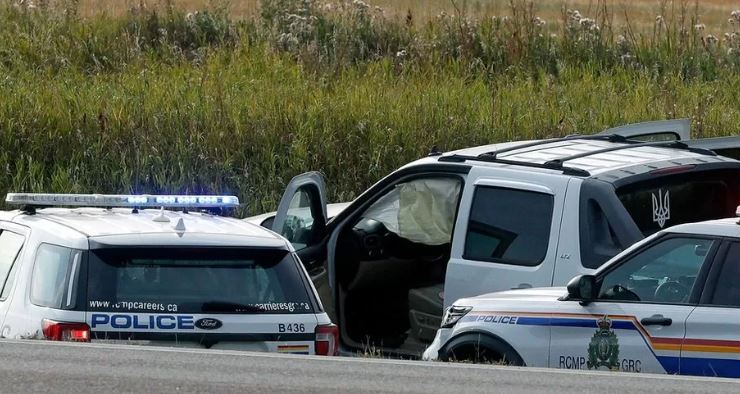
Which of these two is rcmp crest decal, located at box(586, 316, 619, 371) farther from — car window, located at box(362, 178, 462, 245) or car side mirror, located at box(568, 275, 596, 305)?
car window, located at box(362, 178, 462, 245)

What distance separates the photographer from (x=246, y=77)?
16.3 m

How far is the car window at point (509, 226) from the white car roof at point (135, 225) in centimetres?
153

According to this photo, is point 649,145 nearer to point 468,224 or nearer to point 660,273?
point 468,224

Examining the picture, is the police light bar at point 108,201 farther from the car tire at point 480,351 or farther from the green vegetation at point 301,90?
the green vegetation at point 301,90

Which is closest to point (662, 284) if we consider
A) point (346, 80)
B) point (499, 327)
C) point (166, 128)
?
point (499, 327)

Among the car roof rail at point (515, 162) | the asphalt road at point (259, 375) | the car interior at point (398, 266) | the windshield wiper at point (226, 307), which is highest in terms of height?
the car roof rail at point (515, 162)

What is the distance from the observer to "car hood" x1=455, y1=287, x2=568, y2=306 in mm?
7656

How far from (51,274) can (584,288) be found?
2748mm

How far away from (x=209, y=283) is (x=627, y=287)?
219 cm

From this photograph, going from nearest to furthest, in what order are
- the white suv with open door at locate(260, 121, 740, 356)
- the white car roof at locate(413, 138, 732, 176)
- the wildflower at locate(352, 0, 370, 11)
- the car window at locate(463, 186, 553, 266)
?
1. the white suv with open door at locate(260, 121, 740, 356)
2. the car window at locate(463, 186, 553, 266)
3. the white car roof at locate(413, 138, 732, 176)
4. the wildflower at locate(352, 0, 370, 11)

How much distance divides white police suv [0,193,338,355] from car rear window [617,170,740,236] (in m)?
2.19

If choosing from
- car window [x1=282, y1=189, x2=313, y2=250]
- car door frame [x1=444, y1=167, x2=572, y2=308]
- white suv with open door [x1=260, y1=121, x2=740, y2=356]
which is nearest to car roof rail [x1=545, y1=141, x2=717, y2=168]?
white suv with open door [x1=260, y1=121, x2=740, y2=356]

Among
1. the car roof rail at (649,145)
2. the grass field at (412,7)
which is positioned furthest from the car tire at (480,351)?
the grass field at (412,7)

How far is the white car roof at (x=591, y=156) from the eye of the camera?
861 cm
